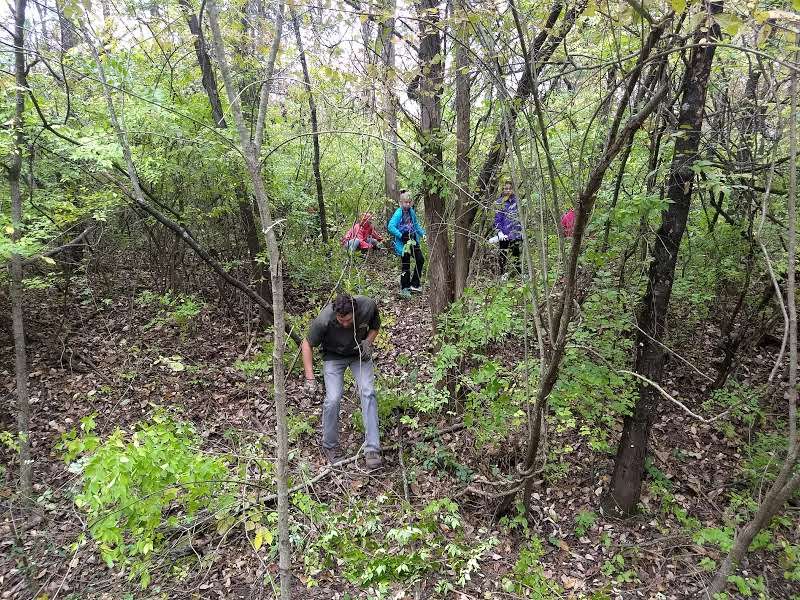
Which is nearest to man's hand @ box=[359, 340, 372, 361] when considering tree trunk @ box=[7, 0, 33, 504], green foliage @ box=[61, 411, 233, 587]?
green foliage @ box=[61, 411, 233, 587]

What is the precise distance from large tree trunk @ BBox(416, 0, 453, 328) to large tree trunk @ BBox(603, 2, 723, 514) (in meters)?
1.91

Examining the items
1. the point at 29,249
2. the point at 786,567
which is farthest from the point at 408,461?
the point at 29,249

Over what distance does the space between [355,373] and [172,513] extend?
6.97ft

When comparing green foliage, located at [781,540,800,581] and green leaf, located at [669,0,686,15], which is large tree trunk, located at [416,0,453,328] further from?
green foliage, located at [781,540,800,581]

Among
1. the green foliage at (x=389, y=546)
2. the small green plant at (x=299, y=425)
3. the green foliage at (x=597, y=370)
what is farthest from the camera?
the small green plant at (x=299, y=425)

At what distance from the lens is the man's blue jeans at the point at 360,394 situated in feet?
15.3

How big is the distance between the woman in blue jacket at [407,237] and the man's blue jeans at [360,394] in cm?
275

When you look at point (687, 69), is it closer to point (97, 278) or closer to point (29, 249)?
point (29, 249)

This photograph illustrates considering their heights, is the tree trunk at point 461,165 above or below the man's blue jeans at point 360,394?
above

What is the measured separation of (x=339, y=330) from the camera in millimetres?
4699

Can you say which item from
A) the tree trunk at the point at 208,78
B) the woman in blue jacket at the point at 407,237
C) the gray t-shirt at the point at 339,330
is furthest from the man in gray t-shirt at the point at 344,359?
the tree trunk at the point at 208,78

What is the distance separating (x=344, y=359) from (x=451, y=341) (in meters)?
1.19

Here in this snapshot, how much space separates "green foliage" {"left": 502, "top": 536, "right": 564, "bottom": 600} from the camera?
3.65 m

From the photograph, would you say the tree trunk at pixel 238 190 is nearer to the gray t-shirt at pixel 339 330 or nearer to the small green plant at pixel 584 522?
the gray t-shirt at pixel 339 330
